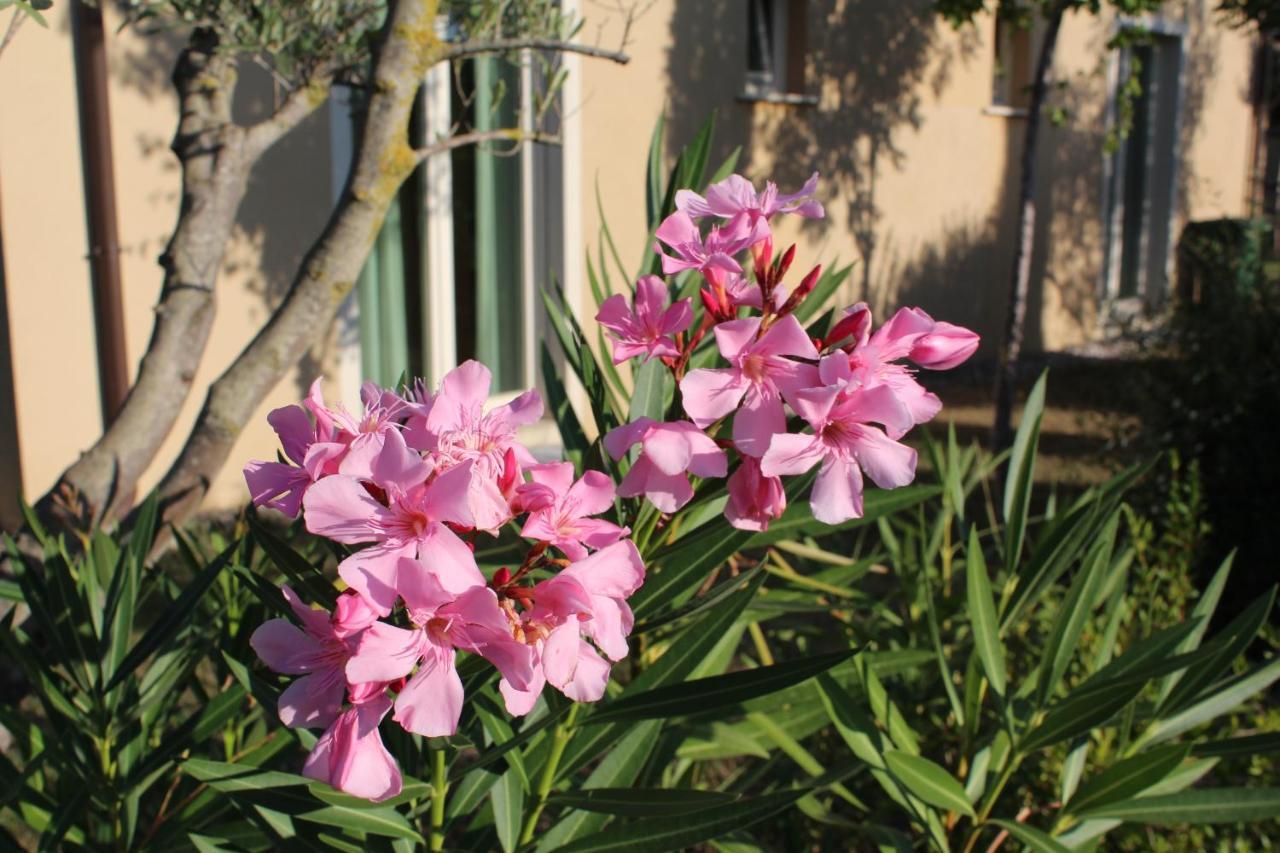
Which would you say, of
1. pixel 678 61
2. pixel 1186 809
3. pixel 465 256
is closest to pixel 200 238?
pixel 1186 809

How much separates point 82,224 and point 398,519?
4516 mm

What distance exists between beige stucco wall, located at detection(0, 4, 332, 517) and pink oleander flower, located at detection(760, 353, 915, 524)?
413cm

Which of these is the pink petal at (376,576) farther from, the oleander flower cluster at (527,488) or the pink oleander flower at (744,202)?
the pink oleander flower at (744,202)

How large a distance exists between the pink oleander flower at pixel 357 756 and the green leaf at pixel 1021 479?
1043 millimetres

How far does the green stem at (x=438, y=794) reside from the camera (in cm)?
101

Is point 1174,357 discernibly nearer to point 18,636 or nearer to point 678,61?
point 678,61

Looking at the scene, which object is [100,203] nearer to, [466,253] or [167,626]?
[466,253]

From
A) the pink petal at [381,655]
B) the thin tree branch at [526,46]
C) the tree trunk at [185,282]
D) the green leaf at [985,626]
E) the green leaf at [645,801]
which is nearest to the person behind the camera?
the pink petal at [381,655]

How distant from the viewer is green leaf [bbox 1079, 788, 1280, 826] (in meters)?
1.41

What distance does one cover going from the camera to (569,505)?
0.88 m

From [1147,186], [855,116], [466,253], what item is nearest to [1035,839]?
[466,253]

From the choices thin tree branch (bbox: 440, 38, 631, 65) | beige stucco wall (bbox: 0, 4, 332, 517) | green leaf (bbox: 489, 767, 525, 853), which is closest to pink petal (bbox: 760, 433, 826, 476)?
green leaf (bbox: 489, 767, 525, 853)

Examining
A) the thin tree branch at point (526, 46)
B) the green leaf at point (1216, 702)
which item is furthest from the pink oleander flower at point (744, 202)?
the thin tree branch at point (526, 46)

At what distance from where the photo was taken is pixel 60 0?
4461 millimetres
